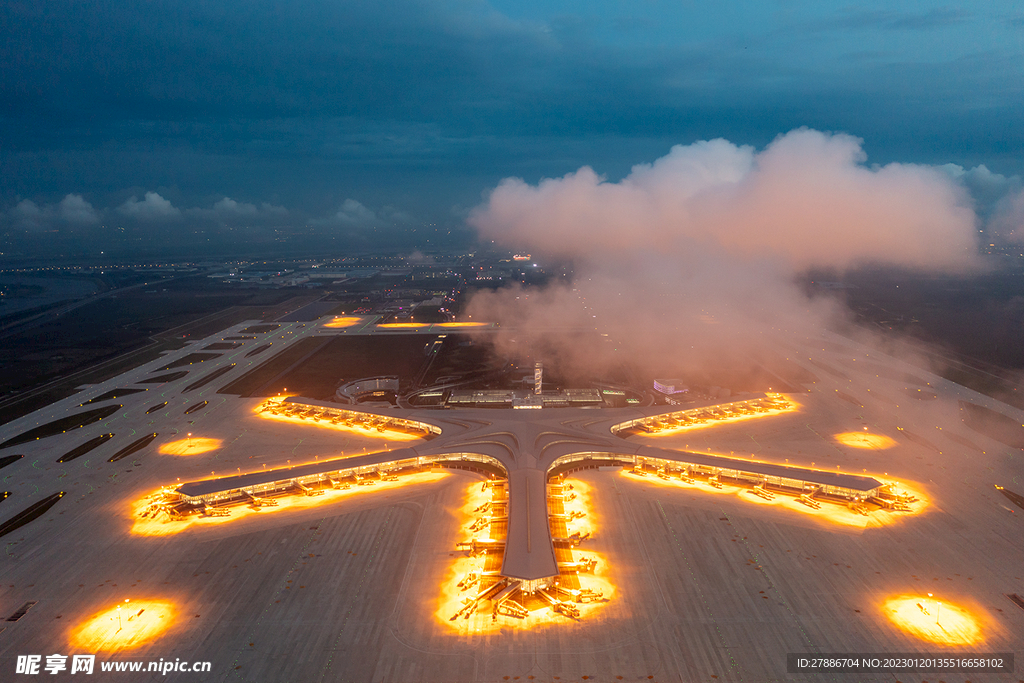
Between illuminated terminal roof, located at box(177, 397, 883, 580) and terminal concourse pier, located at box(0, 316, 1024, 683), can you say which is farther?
illuminated terminal roof, located at box(177, 397, 883, 580)

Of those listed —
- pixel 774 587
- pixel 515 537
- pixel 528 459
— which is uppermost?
pixel 528 459

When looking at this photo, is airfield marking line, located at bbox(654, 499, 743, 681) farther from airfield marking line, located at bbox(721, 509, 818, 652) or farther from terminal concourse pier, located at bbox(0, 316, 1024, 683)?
airfield marking line, located at bbox(721, 509, 818, 652)

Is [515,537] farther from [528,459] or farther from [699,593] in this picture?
[528,459]

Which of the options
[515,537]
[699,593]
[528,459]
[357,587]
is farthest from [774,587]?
[357,587]

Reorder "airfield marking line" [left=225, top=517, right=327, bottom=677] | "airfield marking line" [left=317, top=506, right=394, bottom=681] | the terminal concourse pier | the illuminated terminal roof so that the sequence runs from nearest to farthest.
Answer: "airfield marking line" [left=225, top=517, right=327, bottom=677]
"airfield marking line" [left=317, top=506, right=394, bottom=681]
the terminal concourse pier
the illuminated terminal roof

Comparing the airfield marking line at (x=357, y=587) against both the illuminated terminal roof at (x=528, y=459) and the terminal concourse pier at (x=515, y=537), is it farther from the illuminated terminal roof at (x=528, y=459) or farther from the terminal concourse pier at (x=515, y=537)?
the illuminated terminal roof at (x=528, y=459)

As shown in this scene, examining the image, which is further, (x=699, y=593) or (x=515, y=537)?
(x=515, y=537)

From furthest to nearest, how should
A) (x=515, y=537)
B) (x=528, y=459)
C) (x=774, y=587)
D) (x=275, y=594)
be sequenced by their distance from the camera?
(x=528, y=459)
(x=515, y=537)
(x=774, y=587)
(x=275, y=594)

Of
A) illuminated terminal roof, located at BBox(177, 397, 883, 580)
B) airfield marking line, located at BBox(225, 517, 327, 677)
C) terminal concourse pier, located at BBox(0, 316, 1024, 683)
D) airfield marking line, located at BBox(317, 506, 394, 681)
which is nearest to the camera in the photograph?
airfield marking line, located at BBox(225, 517, 327, 677)

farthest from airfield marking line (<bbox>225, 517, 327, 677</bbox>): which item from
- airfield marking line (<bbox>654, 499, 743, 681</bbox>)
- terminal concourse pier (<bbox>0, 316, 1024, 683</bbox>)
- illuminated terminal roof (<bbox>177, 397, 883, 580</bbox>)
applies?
airfield marking line (<bbox>654, 499, 743, 681</bbox>)

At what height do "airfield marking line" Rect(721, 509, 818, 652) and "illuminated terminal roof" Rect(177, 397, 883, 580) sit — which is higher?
"illuminated terminal roof" Rect(177, 397, 883, 580)
